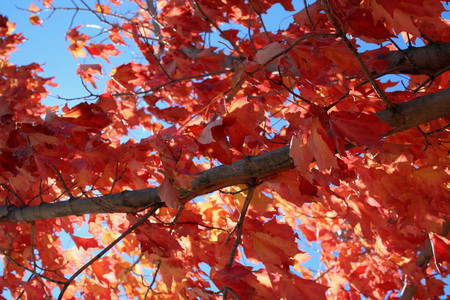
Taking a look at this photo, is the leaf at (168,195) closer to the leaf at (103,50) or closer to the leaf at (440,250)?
the leaf at (440,250)

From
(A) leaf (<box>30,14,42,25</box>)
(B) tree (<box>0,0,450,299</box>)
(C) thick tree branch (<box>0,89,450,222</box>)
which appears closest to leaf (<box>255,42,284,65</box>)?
(B) tree (<box>0,0,450,299</box>)

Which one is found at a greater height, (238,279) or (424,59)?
(424,59)

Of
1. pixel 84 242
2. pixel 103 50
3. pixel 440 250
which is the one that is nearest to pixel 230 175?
pixel 84 242

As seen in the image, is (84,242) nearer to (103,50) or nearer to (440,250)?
(440,250)

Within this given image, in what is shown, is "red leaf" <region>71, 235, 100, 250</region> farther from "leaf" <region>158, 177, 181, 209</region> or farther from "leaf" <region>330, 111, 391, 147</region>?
"leaf" <region>330, 111, 391, 147</region>

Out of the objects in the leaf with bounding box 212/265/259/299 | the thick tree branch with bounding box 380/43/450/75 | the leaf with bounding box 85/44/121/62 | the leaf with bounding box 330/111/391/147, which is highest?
the leaf with bounding box 85/44/121/62

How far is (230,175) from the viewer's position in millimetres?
1441

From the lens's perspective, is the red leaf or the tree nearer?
the tree

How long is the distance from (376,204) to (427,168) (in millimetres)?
571

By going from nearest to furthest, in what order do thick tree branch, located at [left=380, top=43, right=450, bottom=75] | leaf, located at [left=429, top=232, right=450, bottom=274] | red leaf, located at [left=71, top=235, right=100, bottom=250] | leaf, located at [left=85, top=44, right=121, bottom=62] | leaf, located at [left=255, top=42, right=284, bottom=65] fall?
1. leaf, located at [left=255, top=42, right=284, bottom=65]
2. thick tree branch, located at [left=380, top=43, right=450, bottom=75]
3. leaf, located at [left=429, top=232, right=450, bottom=274]
4. red leaf, located at [left=71, top=235, right=100, bottom=250]
5. leaf, located at [left=85, top=44, right=121, bottom=62]

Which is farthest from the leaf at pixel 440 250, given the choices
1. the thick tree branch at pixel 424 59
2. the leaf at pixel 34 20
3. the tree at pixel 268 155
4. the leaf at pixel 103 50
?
the leaf at pixel 34 20

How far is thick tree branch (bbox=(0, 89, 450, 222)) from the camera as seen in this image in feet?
4.20

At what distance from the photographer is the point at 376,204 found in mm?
1994

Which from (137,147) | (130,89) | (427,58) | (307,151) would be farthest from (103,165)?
(427,58)
